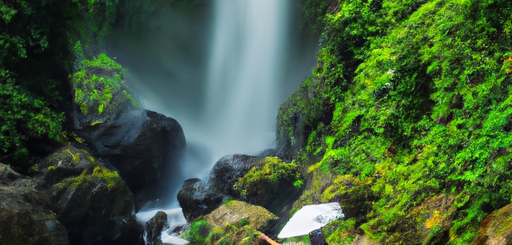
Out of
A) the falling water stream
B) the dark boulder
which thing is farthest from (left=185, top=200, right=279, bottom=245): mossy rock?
the falling water stream

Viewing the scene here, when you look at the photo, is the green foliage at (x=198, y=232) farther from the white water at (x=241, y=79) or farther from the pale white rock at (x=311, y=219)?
the white water at (x=241, y=79)

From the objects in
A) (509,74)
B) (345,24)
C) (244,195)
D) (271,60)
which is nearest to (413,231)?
(509,74)

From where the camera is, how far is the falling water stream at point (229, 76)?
55.4ft

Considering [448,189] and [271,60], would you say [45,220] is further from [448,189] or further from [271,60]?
[271,60]

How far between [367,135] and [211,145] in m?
11.0

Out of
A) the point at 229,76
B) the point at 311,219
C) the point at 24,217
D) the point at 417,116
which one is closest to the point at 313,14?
the point at 229,76

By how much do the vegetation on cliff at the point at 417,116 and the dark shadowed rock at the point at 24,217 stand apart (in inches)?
193

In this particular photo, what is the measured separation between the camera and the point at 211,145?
1620 cm

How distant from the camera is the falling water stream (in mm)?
16891

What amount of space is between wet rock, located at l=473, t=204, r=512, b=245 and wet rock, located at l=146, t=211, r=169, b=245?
830 cm

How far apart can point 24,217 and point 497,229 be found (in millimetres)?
6565

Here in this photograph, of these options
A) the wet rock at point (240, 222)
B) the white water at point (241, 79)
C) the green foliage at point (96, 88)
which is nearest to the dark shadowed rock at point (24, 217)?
the wet rock at point (240, 222)

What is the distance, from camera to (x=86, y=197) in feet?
27.6

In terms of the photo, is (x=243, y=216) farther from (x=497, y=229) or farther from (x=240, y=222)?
(x=497, y=229)
